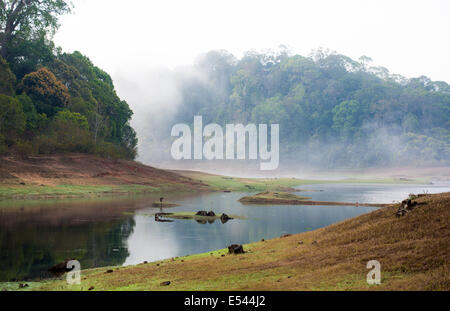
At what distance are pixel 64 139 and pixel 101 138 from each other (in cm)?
1459

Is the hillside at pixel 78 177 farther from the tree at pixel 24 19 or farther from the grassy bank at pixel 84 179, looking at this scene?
the tree at pixel 24 19

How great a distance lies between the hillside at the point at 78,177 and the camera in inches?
2137

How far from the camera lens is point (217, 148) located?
522 feet

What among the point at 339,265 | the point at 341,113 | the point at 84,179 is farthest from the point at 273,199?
the point at 341,113

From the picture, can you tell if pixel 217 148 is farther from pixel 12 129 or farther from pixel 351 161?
pixel 12 129

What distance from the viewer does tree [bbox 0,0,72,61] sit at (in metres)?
78.4

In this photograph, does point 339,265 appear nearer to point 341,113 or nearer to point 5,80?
point 5,80

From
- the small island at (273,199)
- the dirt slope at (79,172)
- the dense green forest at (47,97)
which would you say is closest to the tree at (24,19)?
the dense green forest at (47,97)

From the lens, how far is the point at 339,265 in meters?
12.5

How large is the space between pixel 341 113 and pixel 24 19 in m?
123

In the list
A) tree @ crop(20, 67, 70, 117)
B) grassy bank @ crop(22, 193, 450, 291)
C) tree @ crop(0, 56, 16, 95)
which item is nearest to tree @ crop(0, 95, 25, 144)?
tree @ crop(0, 56, 16, 95)

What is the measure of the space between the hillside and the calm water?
9.94 meters

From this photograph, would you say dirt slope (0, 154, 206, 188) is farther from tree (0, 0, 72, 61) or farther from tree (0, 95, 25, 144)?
tree (0, 0, 72, 61)

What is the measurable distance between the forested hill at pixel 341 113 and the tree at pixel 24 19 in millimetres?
106711
